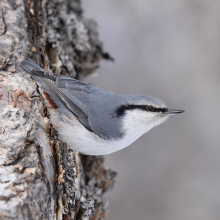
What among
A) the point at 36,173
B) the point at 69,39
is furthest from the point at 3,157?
the point at 69,39

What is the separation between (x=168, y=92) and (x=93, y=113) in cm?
196

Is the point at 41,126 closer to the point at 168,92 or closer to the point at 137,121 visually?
the point at 137,121

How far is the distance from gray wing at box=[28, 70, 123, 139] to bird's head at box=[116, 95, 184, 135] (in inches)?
2.1

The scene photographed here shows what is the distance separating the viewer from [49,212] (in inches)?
56.1

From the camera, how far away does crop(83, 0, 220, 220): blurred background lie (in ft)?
12.0

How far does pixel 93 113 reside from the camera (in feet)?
6.88

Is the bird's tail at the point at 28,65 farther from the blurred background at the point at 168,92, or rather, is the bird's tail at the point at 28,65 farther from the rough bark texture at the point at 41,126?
the blurred background at the point at 168,92

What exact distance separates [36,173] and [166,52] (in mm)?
2920

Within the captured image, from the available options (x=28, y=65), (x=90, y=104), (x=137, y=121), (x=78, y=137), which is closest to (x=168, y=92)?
(x=137, y=121)

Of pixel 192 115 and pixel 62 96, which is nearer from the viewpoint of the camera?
pixel 62 96

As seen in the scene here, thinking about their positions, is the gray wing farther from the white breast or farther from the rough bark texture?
the rough bark texture

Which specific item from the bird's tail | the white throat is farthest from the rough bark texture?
the white throat

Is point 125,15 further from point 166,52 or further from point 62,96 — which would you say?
point 62,96

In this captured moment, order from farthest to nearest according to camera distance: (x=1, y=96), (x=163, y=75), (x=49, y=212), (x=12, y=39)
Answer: (x=163, y=75) < (x=12, y=39) < (x=1, y=96) < (x=49, y=212)
